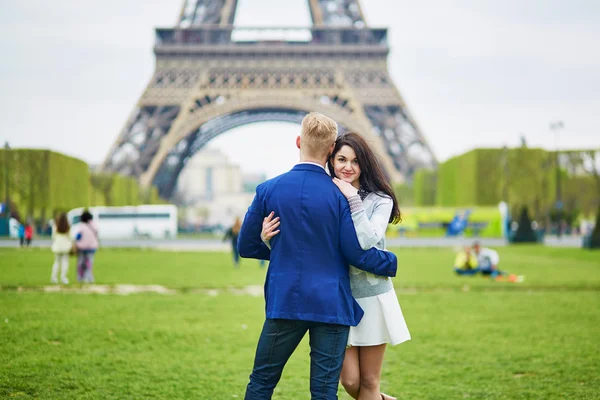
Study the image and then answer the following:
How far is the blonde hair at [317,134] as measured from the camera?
324 centimetres

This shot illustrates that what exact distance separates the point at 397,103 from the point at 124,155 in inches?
596

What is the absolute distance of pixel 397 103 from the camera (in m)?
40.6

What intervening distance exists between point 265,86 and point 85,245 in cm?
3180

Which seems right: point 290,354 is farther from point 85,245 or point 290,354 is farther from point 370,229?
point 85,245

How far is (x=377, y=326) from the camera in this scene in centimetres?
352

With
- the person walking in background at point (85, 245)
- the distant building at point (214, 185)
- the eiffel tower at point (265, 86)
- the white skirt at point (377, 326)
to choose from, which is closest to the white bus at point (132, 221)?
the eiffel tower at point (265, 86)

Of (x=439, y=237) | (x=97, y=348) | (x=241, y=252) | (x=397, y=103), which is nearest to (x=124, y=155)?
(x=397, y=103)

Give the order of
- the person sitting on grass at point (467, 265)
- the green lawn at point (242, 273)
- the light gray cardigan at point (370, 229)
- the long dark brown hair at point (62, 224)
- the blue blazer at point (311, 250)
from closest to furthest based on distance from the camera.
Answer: the blue blazer at point (311, 250), the light gray cardigan at point (370, 229), the long dark brown hair at point (62, 224), the green lawn at point (242, 273), the person sitting on grass at point (467, 265)

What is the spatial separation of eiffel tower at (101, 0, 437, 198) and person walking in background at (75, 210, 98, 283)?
90.7 ft

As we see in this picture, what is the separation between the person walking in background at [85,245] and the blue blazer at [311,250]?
9486 millimetres

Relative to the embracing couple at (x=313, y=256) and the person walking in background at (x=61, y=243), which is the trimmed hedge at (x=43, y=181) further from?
the embracing couple at (x=313, y=256)

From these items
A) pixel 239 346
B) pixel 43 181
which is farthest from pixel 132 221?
pixel 239 346

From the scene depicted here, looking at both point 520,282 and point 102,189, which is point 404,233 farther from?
point 520,282

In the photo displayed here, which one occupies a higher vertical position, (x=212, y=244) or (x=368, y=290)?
(x=368, y=290)
